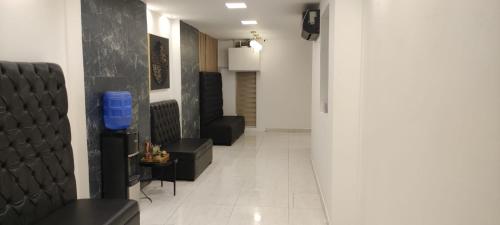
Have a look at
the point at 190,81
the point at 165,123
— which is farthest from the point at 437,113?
the point at 190,81

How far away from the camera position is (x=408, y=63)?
188cm

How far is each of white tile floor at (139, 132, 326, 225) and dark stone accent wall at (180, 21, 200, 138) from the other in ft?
2.87

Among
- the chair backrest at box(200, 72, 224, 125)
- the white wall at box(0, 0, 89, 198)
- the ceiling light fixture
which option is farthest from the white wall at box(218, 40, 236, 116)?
the white wall at box(0, 0, 89, 198)

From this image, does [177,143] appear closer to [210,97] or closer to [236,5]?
[236,5]

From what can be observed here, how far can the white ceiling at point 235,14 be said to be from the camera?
5304mm

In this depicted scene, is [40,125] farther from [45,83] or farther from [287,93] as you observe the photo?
[287,93]

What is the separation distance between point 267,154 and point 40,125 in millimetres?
5163

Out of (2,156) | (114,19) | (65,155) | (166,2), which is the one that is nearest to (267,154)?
(166,2)

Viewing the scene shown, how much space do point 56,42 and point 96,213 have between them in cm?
158

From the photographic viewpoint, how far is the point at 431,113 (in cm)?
158

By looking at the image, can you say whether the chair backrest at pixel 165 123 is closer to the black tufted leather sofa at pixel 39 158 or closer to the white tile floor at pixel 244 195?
the white tile floor at pixel 244 195

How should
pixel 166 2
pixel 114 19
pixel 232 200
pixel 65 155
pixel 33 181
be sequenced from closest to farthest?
pixel 33 181 → pixel 65 155 → pixel 114 19 → pixel 232 200 → pixel 166 2

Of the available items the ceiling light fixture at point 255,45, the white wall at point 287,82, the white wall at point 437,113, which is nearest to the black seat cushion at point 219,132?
the ceiling light fixture at point 255,45

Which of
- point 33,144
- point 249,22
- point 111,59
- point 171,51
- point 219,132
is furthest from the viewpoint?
point 219,132
